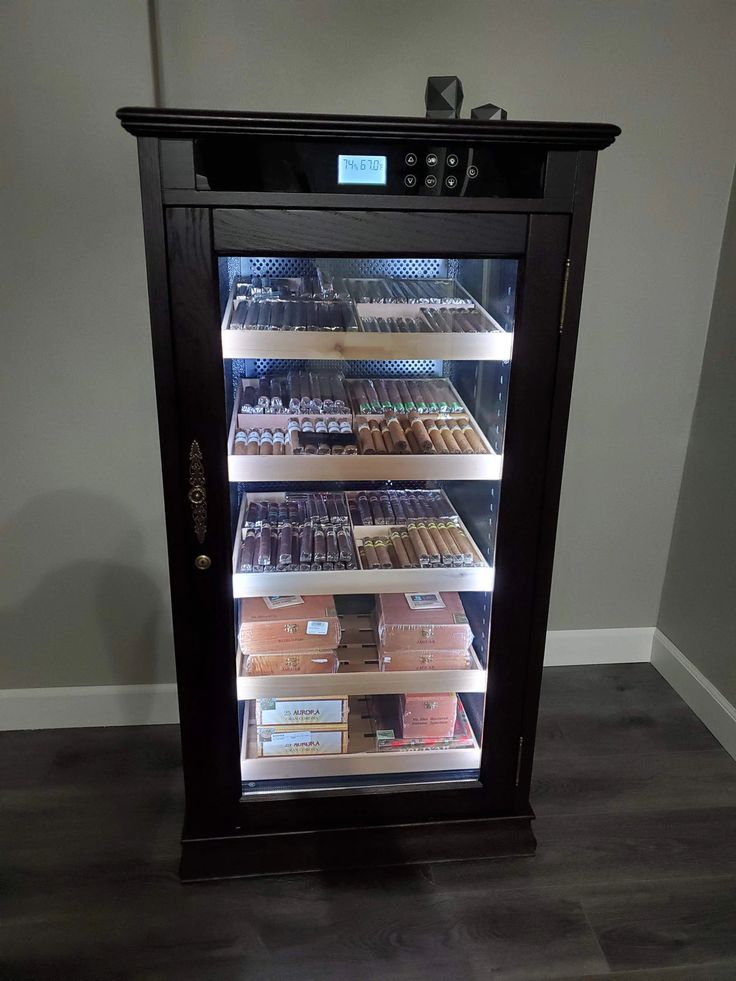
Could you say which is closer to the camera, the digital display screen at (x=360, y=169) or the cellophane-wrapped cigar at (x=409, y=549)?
the digital display screen at (x=360, y=169)

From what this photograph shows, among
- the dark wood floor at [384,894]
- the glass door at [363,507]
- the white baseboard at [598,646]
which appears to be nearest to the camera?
the glass door at [363,507]

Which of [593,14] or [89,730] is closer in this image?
[593,14]

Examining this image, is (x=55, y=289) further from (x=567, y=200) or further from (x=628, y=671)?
(x=628, y=671)

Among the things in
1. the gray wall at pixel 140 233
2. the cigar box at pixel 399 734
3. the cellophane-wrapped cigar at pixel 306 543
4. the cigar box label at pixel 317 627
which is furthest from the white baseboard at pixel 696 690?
the cellophane-wrapped cigar at pixel 306 543

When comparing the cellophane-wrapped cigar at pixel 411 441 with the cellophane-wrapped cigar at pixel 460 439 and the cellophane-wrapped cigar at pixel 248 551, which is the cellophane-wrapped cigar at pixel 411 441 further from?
the cellophane-wrapped cigar at pixel 248 551

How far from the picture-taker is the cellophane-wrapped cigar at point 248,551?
5.49 feet

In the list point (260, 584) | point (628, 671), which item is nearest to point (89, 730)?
point (260, 584)

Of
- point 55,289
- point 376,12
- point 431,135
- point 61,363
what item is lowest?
point 61,363

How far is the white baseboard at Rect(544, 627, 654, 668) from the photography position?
8.82 ft

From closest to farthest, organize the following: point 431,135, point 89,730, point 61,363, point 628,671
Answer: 1. point 431,135
2. point 61,363
3. point 89,730
4. point 628,671

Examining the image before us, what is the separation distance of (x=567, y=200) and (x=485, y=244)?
0.17 meters

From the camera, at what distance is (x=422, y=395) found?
175 cm

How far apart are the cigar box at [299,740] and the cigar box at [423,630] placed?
0.87 feet

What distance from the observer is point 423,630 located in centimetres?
183
